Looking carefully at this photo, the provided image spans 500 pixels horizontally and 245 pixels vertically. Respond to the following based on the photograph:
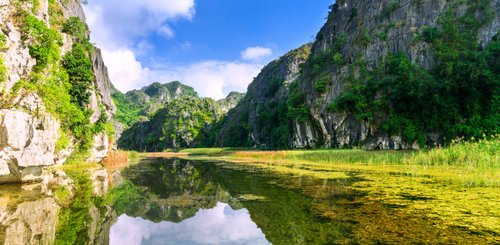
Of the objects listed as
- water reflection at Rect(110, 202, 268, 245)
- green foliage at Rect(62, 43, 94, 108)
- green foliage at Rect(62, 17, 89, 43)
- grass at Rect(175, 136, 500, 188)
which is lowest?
water reflection at Rect(110, 202, 268, 245)

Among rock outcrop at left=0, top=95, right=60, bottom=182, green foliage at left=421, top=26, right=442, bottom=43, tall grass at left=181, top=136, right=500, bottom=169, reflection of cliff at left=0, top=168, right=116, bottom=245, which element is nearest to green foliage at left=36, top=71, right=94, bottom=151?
rock outcrop at left=0, top=95, right=60, bottom=182

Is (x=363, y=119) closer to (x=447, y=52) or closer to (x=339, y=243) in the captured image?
(x=447, y=52)

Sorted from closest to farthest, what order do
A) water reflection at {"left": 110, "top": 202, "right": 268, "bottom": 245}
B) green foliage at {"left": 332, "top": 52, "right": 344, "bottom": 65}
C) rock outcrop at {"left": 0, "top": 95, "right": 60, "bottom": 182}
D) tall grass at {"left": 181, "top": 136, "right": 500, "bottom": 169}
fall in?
1. water reflection at {"left": 110, "top": 202, "right": 268, "bottom": 245}
2. rock outcrop at {"left": 0, "top": 95, "right": 60, "bottom": 182}
3. tall grass at {"left": 181, "top": 136, "right": 500, "bottom": 169}
4. green foliage at {"left": 332, "top": 52, "right": 344, "bottom": 65}

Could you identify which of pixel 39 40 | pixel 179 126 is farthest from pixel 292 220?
pixel 179 126

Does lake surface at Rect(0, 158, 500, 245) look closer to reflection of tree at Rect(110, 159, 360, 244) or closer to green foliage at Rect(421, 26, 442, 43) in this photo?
reflection of tree at Rect(110, 159, 360, 244)

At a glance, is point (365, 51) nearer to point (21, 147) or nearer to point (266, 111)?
point (266, 111)

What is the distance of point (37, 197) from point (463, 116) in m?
39.2

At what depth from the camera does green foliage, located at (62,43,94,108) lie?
26109mm

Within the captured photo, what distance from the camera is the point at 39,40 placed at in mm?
18891

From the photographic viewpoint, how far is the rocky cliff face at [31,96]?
12727mm

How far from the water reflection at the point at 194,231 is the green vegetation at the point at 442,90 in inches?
1251

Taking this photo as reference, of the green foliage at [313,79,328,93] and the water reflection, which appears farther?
the green foliage at [313,79,328,93]

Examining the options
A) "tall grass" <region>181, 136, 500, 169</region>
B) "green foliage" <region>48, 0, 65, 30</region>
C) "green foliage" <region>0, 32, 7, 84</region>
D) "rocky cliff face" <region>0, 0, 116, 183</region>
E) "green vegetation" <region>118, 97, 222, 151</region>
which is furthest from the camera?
"green vegetation" <region>118, 97, 222, 151</region>

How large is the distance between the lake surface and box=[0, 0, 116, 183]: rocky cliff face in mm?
2437
